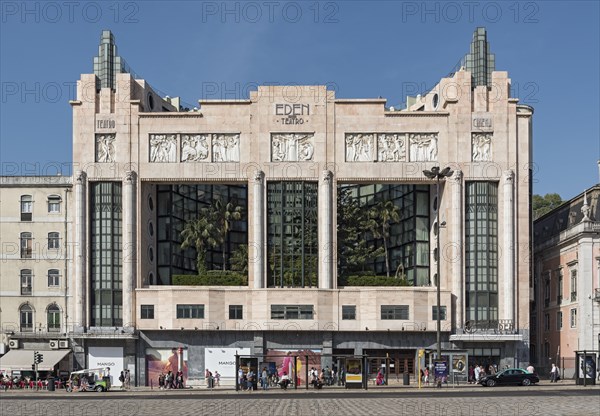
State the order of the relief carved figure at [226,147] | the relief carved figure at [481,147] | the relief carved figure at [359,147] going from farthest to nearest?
the relief carved figure at [226,147] < the relief carved figure at [359,147] < the relief carved figure at [481,147]

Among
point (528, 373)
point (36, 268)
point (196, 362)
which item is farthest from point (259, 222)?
point (528, 373)

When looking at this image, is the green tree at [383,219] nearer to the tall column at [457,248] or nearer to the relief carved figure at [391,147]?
the relief carved figure at [391,147]

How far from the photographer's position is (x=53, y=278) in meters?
95.2

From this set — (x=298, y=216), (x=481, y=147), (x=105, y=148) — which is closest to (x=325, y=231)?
(x=298, y=216)

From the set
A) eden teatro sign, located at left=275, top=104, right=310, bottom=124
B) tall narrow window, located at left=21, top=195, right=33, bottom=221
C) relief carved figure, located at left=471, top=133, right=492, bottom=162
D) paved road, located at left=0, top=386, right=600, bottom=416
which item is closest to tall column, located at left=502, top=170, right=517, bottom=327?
relief carved figure, located at left=471, top=133, right=492, bottom=162

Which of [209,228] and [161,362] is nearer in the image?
[161,362]

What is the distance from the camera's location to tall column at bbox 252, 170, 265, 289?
93438 mm

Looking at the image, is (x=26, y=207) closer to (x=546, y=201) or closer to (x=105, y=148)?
(x=105, y=148)

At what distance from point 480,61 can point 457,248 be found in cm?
1770

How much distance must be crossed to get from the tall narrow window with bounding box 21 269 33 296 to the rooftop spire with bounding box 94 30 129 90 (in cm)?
1845

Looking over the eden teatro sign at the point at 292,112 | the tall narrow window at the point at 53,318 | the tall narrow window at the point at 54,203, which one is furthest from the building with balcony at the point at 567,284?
the tall narrow window at the point at 54,203

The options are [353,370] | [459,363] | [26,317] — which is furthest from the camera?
[26,317]

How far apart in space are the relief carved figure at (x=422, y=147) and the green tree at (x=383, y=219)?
1194 cm

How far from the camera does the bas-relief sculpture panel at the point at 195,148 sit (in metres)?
95.0
